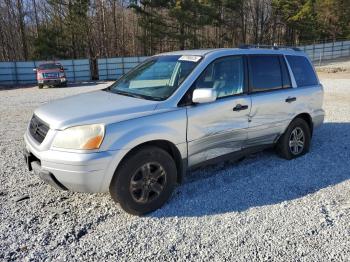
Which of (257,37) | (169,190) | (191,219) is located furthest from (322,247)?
(257,37)

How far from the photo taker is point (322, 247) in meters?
3.15

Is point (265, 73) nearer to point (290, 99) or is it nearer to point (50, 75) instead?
point (290, 99)

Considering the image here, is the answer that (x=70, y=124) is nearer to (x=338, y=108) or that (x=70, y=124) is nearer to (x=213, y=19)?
(x=338, y=108)

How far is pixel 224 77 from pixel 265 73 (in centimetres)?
88

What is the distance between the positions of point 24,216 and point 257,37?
47.5 m

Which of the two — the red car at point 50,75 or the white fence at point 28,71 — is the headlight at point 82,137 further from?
the white fence at point 28,71

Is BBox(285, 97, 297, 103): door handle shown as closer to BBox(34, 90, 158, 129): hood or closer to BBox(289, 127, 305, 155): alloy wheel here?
BBox(289, 127, 305, 155): alloy wheel

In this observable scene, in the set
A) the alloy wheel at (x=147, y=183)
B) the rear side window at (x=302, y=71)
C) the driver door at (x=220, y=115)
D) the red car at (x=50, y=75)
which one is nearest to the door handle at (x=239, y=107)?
the driver door at (x=220, y=115)

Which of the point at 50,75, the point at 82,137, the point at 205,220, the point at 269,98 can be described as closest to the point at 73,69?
the point at 50,75

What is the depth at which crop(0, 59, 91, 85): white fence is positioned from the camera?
25281 millimetres

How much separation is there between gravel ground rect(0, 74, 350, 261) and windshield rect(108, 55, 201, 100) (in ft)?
4.37

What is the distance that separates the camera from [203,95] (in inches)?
150

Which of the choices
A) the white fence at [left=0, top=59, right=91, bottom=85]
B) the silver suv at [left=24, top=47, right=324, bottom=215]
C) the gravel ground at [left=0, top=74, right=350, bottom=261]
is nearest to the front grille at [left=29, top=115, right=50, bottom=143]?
the silver suv at [left=24, top=47, right=324, bottom=215]

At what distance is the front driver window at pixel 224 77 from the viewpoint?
4.16 meters
